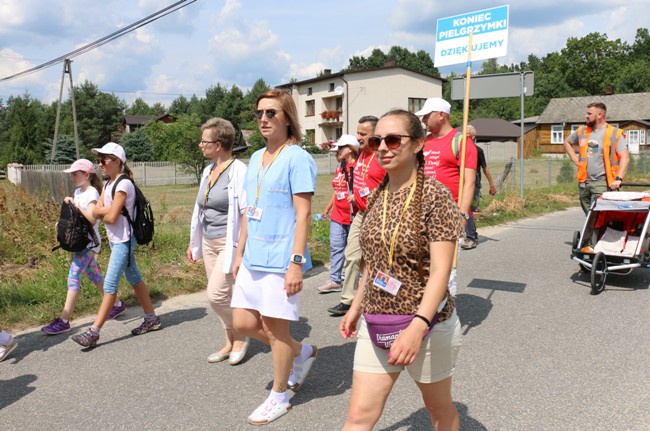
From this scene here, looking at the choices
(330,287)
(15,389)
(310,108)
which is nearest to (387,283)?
(15,389)

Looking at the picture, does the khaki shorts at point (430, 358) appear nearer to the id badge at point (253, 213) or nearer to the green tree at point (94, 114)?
the id badge at point (253, 213)

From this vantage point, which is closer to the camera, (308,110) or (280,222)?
(280,222)

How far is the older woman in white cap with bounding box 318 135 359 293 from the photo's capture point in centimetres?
632

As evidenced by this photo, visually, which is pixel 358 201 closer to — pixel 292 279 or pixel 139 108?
pixel 292 279

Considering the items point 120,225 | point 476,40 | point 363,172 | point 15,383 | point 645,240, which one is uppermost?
point 476,40

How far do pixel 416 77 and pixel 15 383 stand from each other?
182 ft

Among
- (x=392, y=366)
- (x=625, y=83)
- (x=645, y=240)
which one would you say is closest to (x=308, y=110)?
(x=625, y=83)

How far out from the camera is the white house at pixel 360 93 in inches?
2151

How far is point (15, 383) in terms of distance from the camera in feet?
13.9

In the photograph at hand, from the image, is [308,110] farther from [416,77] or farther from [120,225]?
[120,225]

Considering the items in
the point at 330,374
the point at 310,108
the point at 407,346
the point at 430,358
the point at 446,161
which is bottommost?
the point at 330,374

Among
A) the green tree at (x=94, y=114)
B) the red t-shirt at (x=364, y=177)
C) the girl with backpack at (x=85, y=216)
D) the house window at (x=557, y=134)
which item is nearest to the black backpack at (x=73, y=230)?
the girl with backpack at (x=85, y=216)

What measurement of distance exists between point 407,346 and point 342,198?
418 centimetres

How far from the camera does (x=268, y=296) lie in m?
3.44
